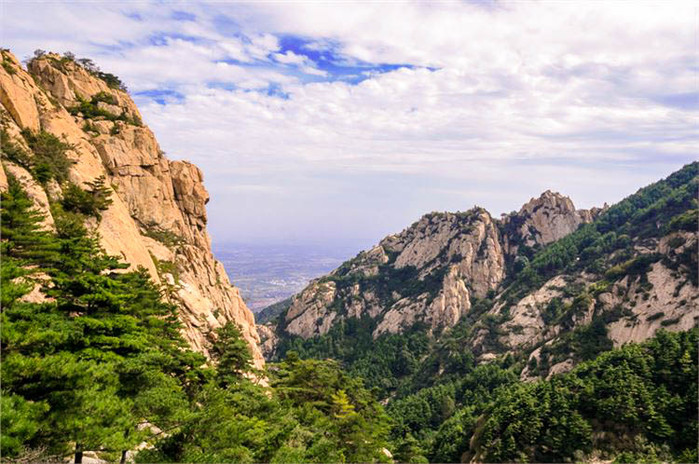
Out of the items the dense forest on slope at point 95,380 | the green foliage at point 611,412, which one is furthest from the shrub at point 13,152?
the green foliage at point 611,412

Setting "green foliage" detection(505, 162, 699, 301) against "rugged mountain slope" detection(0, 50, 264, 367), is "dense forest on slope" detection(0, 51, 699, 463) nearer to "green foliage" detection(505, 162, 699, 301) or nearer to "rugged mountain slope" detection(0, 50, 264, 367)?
"rugged mountain slope" detection(0, 50, 264, 367)

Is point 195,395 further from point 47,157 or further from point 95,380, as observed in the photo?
point 47,157

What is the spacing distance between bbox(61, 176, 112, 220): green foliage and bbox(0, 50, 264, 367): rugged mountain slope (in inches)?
28.0

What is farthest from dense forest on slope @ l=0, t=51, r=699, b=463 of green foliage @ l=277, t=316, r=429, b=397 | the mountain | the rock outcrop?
the rock outcrop

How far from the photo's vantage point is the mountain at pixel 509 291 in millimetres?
67250

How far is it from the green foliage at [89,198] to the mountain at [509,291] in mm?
68545

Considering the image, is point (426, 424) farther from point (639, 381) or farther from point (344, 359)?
point (344, 359)

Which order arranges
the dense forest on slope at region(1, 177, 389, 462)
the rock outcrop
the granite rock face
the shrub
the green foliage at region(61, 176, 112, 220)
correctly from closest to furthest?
the dense forest on slope at region(1, 177, 389, 462)
the shrub
the green foliage at region(61, 176, 112, 220)
the granite rock face
the rock outcrop

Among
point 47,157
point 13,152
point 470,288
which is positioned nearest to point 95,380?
point 13,152

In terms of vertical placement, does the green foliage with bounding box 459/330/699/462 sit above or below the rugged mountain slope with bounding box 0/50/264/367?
below

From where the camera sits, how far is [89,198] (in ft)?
107

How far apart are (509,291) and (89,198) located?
10986 centimetres

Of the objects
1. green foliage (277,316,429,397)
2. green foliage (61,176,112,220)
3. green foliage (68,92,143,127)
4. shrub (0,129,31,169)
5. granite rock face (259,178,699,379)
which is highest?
green foliage (68,92,143,127)

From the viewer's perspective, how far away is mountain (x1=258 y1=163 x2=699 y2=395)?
221 ft
